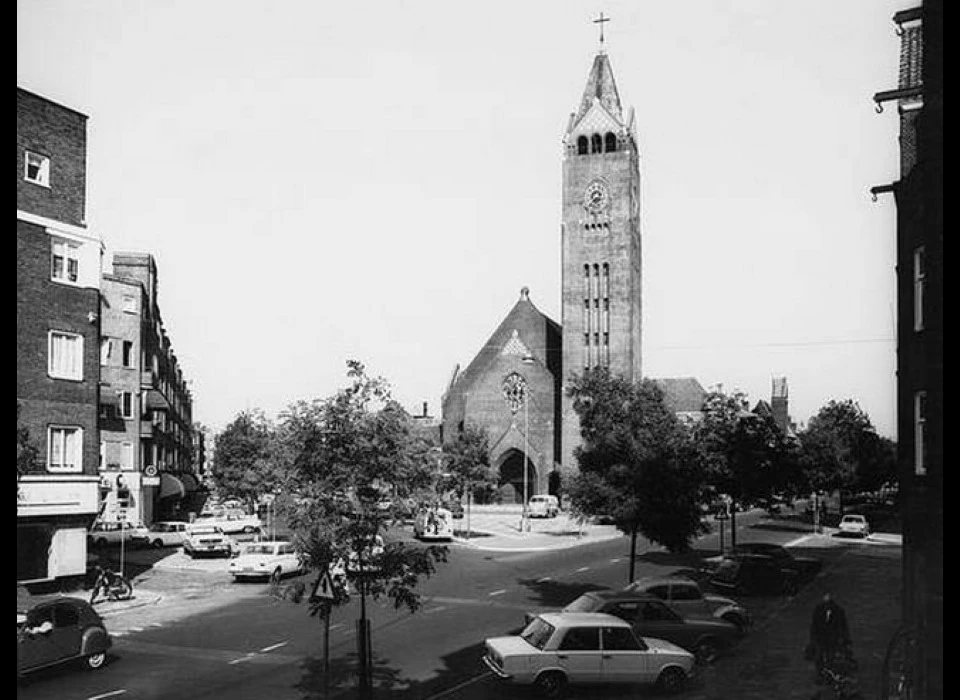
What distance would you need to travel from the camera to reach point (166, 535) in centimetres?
4200

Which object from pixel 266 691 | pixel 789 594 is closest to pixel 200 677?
pixel 266 691

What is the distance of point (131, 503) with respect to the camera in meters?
48.5

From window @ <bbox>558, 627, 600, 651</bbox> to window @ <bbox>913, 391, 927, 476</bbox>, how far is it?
5.90 m

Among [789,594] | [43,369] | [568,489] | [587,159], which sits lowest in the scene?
[789,594]

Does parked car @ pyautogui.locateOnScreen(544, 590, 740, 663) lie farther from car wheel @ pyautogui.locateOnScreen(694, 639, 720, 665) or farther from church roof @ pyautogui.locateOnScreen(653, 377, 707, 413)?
church roof @ pyautogui.locateOnScreen(653, 377, 707, 413)

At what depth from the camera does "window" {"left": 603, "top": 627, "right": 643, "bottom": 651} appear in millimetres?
14906

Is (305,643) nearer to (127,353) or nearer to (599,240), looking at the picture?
(127,353)

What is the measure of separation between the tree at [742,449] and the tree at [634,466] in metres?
9.12

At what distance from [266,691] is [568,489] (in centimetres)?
1161

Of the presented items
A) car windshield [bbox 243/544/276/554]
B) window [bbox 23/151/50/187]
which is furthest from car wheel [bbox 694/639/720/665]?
window [bbox 23/151/50/187]

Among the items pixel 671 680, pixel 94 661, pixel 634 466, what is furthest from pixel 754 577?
pixel 94 661

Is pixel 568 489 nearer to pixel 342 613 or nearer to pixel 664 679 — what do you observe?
pixel 342 613

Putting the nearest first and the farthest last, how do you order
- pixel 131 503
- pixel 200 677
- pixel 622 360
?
pixel 200 677, pixel 131 503, pixel 622 360
